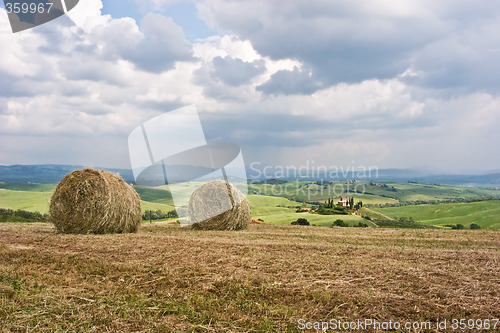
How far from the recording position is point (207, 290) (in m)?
5.52

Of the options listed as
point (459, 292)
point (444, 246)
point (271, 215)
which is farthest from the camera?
point (271, 215)

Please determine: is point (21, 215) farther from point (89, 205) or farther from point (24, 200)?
point (89, 205)

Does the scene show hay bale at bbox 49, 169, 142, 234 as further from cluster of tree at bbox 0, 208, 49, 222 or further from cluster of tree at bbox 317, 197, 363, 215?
cluster of tree at bbox 317, 197, 363, 215

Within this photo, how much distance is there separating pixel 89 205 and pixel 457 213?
20220 millimetres

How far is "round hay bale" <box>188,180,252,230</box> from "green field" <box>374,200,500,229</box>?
11174 millimetres

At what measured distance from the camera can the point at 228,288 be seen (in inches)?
219

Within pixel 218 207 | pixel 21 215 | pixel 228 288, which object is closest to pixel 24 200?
pixel 21 215

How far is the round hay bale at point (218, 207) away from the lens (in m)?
16.0

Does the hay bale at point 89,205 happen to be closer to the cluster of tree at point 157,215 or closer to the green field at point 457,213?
A: the cluster of tree at point 157,215

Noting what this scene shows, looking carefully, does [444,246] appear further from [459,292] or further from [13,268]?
[13,268]

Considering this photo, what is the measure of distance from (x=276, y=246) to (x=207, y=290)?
449cm

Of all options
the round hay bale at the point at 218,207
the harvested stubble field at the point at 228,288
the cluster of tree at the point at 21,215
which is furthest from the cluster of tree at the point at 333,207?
the cluster of tree at the point at 21,215

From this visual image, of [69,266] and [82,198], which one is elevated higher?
[82,198]

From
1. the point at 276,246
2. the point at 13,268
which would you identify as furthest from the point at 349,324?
the point at 13,268
